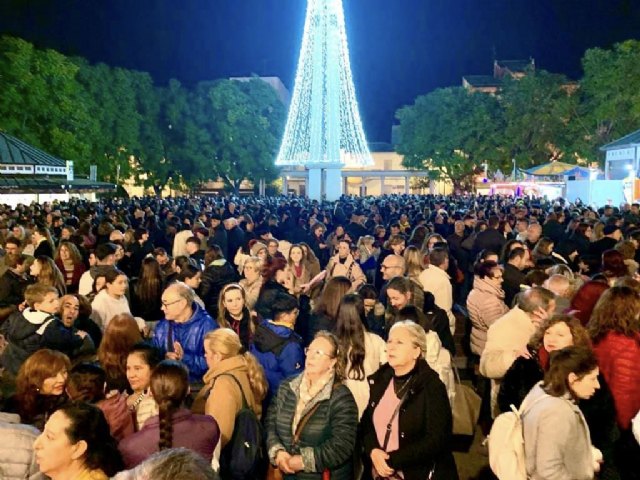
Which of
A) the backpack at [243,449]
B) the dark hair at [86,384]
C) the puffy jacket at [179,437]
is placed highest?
the dark hair at [86,384]

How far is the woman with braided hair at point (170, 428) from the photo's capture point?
3557 mm

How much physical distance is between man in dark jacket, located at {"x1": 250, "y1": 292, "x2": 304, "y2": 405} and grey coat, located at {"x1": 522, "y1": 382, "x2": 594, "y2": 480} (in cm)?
187

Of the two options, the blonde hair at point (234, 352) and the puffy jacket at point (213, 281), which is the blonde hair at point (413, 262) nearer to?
the puffy jacket at point (213, 281)

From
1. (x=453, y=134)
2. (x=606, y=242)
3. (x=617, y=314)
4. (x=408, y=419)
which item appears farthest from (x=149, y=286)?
(x=453, y=134)

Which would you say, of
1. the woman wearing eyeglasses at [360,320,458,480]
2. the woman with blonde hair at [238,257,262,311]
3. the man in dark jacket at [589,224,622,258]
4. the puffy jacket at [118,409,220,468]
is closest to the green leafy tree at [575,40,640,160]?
the man in dark jacket at [589,224,622,258]

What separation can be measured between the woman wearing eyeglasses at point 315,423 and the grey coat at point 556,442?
3.44 feet

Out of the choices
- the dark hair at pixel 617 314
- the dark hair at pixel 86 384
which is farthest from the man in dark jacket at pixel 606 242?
the dark hair at pixel 86 384

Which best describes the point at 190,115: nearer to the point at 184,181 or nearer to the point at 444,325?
the point at 184,181

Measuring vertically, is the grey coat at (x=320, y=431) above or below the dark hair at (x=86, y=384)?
below

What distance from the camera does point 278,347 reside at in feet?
16.8

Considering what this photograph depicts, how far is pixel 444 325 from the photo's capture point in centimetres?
596

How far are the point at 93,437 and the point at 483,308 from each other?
4.40 metres

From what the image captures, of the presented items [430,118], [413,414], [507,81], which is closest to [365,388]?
[413,414]

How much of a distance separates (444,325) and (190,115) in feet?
164
